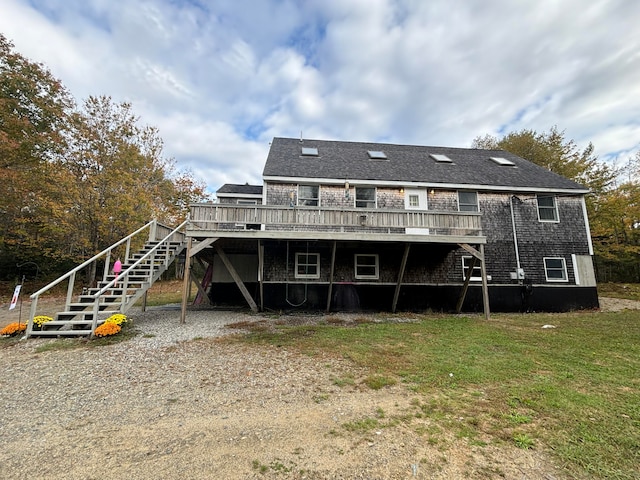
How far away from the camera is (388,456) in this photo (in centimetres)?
251

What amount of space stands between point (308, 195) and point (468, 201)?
7.17m

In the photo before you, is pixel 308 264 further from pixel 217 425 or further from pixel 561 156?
pixel 561 156

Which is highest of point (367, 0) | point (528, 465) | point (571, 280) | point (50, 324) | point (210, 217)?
point (367, 0)

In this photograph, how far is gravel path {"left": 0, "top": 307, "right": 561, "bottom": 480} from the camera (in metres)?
2.36

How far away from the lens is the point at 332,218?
365 inches

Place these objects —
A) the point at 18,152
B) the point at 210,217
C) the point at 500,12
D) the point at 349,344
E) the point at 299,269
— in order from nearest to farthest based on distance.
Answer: the point at 349,344 → the point at 210,217 → the point at 500,12 → the point at 299,269 → the point at 18,152

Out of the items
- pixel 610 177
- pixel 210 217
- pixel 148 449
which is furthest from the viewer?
pixel 610 177

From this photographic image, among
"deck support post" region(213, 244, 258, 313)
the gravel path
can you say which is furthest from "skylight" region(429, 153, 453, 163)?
the gravel path

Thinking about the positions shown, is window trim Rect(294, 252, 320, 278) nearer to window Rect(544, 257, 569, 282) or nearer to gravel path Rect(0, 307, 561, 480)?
gravel path Rect(0, 307, 561, 480)

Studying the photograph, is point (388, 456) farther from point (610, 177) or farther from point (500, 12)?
point (610, 177)

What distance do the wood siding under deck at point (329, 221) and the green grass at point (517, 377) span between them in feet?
9.33

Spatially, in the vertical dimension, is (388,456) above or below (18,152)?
below

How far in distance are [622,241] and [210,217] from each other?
95.7ft

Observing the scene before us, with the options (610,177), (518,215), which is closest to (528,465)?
(518,215)
